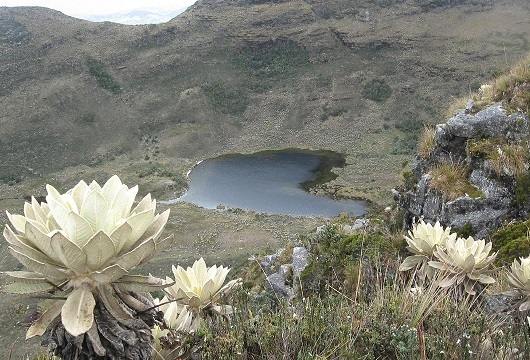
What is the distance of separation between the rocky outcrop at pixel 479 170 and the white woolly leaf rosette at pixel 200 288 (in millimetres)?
4446

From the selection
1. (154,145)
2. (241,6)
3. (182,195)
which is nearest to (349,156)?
(182,195)

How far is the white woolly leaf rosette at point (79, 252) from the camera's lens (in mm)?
1622

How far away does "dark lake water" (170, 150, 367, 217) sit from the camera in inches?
1351

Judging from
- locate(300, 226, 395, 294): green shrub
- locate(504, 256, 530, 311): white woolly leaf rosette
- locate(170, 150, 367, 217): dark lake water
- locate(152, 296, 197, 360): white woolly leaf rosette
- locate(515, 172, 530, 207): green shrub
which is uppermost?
locate(152, 296, 197, 360): white woolly leaf rosette

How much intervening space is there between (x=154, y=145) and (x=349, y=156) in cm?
2100

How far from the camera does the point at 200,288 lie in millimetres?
2439

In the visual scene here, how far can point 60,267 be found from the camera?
1706 millimetres

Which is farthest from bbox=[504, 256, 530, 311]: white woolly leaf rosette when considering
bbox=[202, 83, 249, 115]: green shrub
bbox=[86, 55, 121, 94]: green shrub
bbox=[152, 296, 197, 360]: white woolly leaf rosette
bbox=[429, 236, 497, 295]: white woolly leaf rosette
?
bbox=[86, 55, 121, 94]: green shrub

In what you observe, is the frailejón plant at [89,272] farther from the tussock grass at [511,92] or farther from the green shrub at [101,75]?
the green shrub at [101,75]

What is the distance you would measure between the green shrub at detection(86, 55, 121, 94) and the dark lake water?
1647cm

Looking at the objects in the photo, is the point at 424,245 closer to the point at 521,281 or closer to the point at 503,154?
the point at 521,281

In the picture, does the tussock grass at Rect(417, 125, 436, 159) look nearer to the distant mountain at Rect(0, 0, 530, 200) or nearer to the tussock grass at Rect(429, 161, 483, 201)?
the tussock grass at Rect(429, 161, 483, 201)

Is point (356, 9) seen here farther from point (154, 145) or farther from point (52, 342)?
point (52, 342)

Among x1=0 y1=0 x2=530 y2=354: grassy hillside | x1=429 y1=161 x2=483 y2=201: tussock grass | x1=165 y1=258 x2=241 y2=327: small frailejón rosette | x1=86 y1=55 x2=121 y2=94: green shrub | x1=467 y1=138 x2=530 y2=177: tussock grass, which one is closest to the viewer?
x1=165 y1=258 x2=241 y2=327: small frailejón rosette
